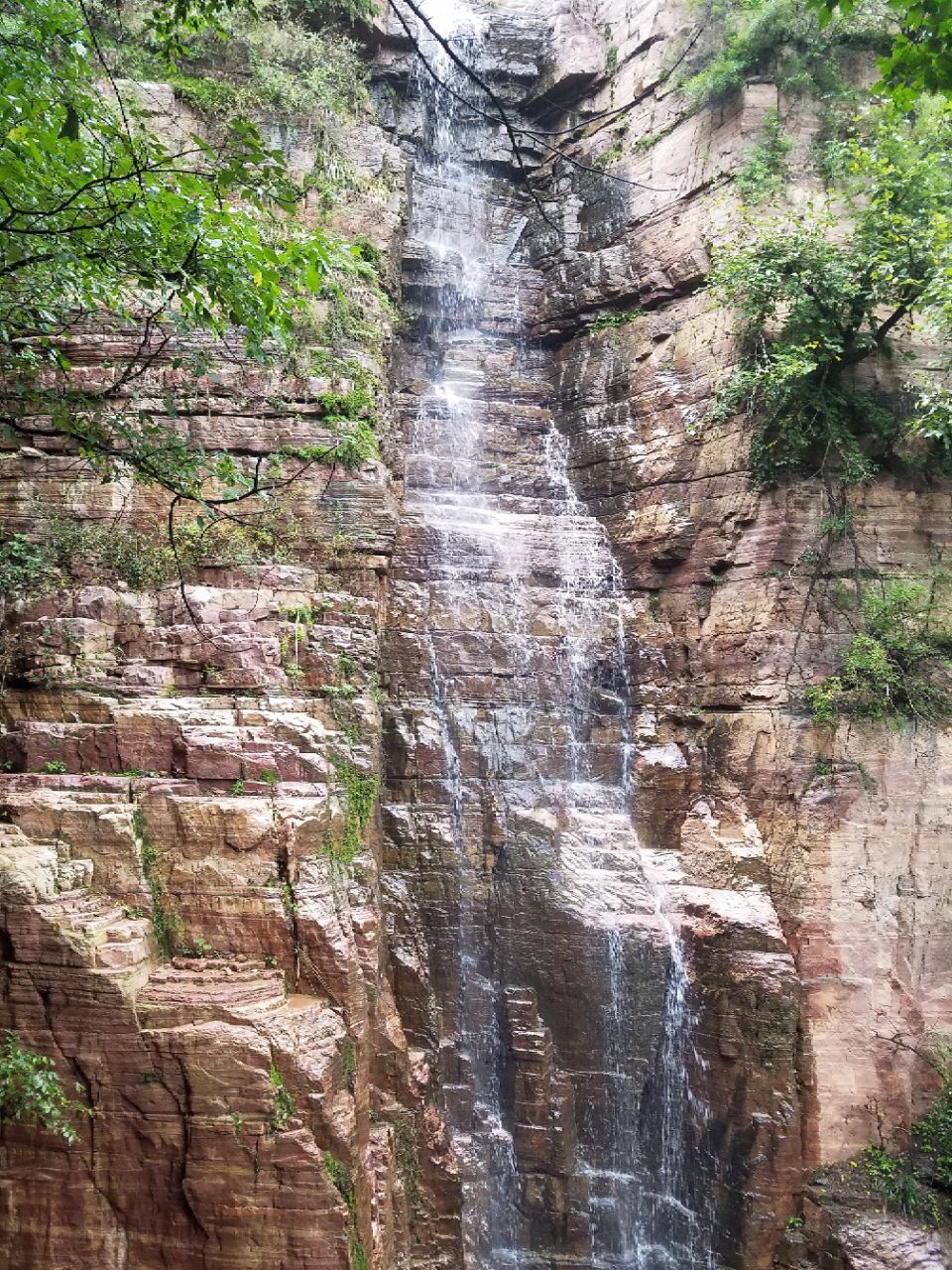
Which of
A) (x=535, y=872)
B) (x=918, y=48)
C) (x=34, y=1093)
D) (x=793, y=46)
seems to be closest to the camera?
(x=918, y=48)

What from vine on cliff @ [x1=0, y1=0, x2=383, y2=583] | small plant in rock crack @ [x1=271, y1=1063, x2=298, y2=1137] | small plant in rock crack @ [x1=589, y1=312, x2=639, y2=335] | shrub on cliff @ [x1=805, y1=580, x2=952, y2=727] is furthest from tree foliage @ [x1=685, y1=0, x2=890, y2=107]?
small plant in rock crack @ [x1=271, y1=1063, x2=298, y2=1137]

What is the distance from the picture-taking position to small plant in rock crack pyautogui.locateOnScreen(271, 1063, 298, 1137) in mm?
7559

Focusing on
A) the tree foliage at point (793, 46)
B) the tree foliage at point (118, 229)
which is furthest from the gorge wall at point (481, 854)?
the tree foliage at point (118, 229)

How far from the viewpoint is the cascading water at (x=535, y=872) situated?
10070 millimetres

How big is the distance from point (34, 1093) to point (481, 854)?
17.8 feet

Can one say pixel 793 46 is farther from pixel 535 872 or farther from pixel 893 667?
pixel 535 872

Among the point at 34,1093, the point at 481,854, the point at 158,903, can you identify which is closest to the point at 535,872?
the point at 481,854

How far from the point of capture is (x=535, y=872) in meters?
10.7

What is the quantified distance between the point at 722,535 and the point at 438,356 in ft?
23.5

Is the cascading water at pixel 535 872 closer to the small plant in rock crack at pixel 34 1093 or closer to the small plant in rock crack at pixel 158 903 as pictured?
the small plant in rock crack at pixel 158 903

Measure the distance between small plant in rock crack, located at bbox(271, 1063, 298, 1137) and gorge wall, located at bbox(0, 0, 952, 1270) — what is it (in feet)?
0.17

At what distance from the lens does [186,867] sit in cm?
830

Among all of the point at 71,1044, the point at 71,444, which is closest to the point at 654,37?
the point at 71,444

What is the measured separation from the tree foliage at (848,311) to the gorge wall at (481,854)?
618 mm
